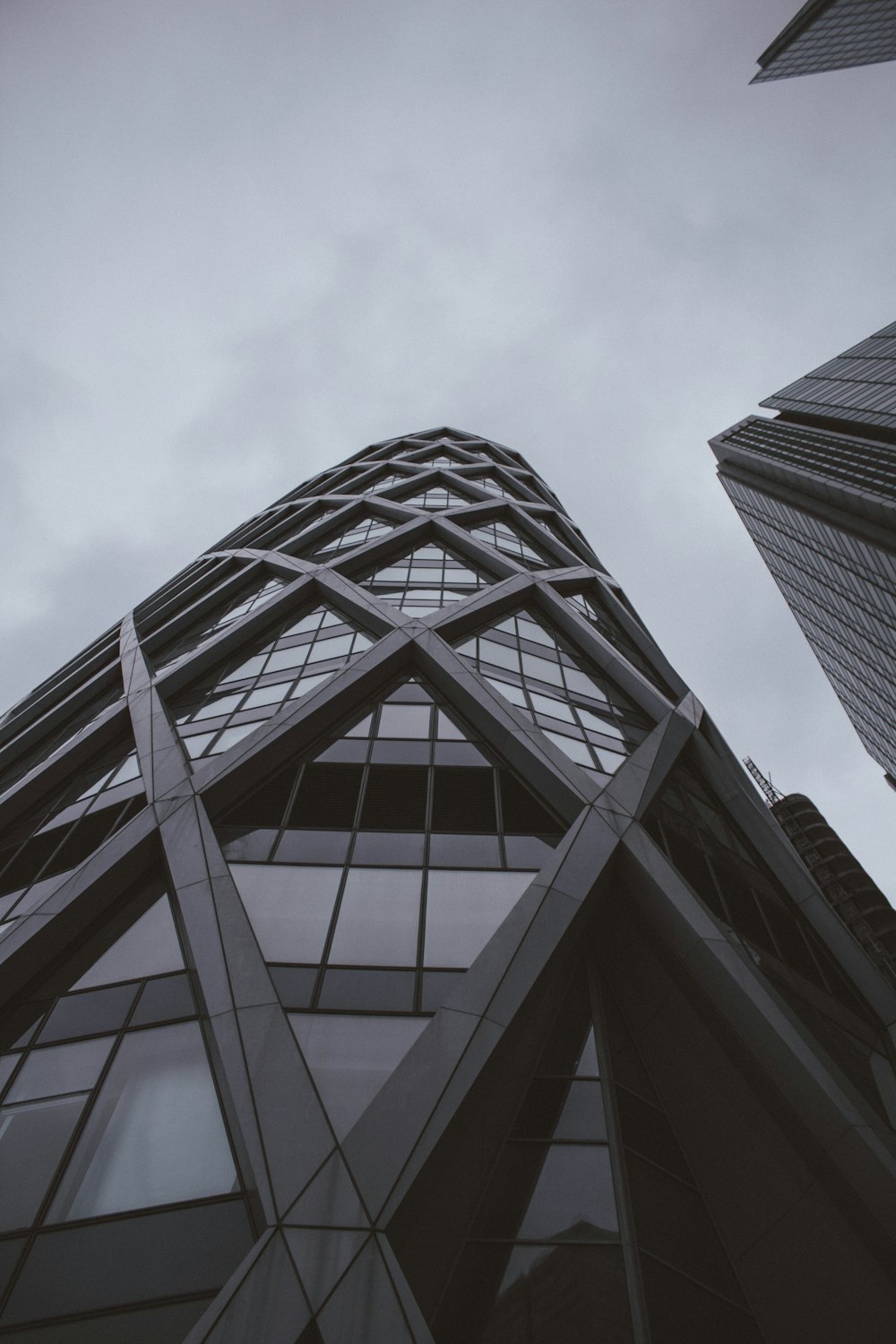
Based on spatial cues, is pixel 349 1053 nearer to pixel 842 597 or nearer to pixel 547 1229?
pixel 547 1229

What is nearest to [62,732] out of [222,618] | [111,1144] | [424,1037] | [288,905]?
[222,618]

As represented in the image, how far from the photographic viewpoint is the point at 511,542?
79.6ft

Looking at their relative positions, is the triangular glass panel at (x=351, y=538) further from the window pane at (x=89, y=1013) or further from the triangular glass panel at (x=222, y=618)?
the window pane at (x=89, y=1013)

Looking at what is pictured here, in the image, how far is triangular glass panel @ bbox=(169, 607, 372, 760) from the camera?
13.9 meters

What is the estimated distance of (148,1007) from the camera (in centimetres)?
866

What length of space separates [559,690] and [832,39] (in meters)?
80.8

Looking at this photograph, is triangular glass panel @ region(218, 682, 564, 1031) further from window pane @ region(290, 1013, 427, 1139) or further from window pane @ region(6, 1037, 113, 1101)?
window pane @ region(6, 1037, 113, 1101)

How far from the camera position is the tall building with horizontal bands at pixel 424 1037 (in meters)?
6.63

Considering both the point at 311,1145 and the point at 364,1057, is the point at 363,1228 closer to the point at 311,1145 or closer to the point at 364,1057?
the point at 311,1145

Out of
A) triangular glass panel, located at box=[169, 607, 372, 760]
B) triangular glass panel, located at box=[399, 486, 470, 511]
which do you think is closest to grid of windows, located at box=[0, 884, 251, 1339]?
triangular glass panel, located at box=[169, 607, 372, 760]

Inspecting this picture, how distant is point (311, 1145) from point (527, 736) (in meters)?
6.75

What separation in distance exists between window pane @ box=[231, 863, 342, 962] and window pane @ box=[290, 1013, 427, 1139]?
0.93m

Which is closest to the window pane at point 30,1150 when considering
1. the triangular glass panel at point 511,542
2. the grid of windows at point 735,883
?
the grid of windows at point 735,883

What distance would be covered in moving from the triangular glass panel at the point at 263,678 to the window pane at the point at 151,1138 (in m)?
5.59
